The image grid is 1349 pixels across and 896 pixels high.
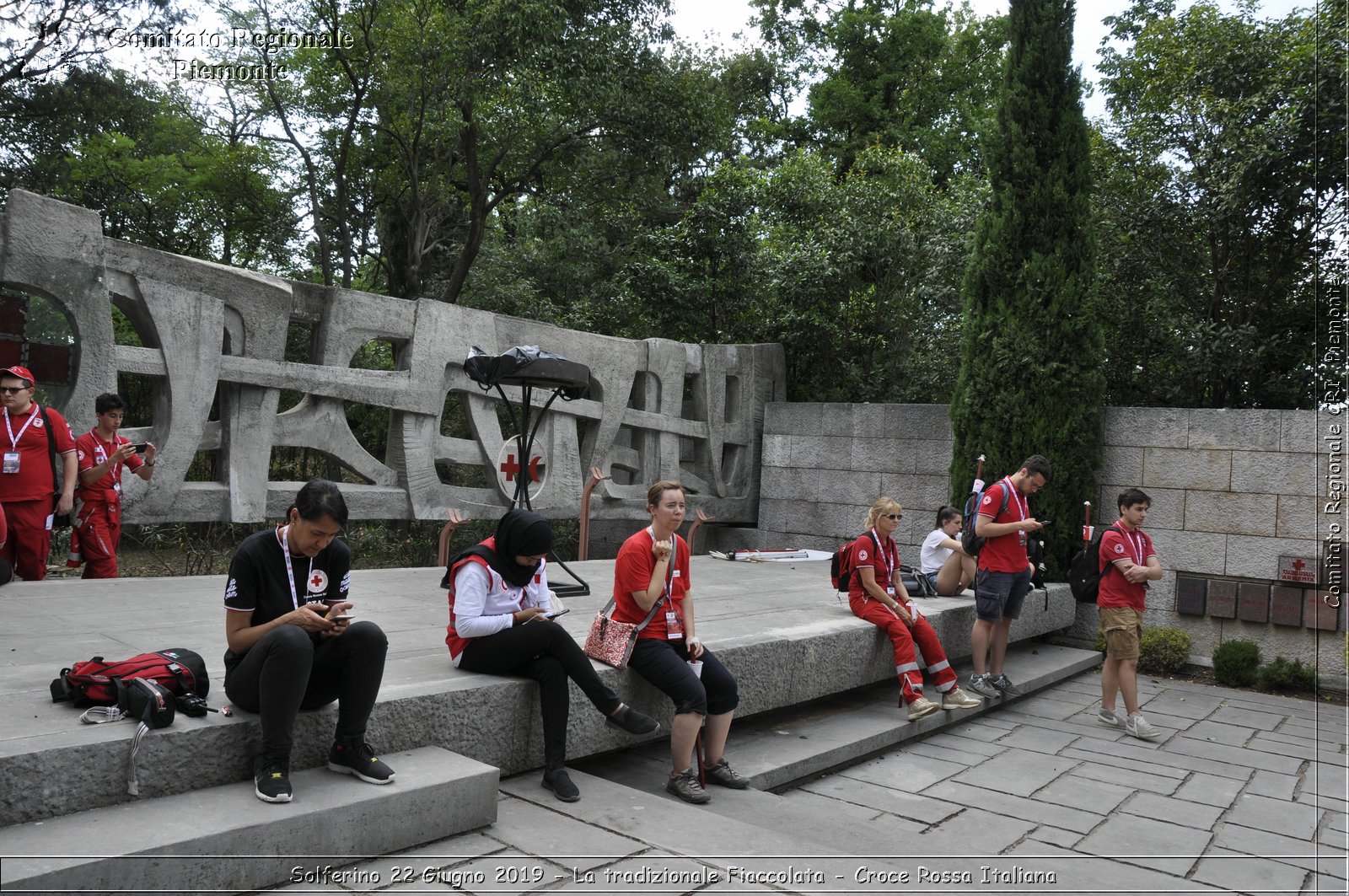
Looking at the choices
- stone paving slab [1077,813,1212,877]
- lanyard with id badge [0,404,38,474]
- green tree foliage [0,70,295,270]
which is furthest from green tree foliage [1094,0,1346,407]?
green tree foliage [0,70,295,270]

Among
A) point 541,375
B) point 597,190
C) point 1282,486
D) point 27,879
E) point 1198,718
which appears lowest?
point 1198,718

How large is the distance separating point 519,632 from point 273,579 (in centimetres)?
112

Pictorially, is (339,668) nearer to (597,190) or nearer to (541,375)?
(541,375)

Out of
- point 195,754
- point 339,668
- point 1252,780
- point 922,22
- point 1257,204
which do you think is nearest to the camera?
point 195,754

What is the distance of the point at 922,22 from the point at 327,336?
19.6 m

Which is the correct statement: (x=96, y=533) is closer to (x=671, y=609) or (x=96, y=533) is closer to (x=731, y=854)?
(x=671, y=609)

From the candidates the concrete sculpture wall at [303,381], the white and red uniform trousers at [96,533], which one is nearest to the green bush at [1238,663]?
the concrete sculpture wall at [303,381]

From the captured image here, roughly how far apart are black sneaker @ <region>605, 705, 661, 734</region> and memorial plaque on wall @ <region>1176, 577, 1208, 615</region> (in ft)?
22.0

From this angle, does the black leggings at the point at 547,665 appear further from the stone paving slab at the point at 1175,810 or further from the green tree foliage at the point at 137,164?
the green tree foliage at the point at 137,164

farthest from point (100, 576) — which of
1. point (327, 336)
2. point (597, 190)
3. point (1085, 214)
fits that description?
point (597, 190)

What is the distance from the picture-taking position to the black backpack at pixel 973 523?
265 inches

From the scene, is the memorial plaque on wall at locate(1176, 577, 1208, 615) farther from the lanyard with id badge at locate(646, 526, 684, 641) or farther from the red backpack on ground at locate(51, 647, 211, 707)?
the red backpack on ground at locate(51, 647, 211, 707)

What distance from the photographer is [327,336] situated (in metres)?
8.35

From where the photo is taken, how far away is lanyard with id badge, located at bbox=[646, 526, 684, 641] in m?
4.70
